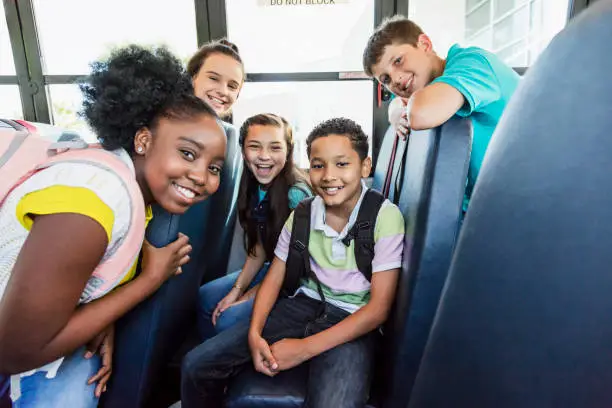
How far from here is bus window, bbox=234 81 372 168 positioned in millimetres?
2479

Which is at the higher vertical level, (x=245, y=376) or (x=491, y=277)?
(x=491, y=277)

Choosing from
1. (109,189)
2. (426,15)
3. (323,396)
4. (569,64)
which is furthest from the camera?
(426,15)

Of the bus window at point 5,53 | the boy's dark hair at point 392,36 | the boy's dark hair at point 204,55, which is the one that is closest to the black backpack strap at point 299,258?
the boy's dark hair at point 392,36

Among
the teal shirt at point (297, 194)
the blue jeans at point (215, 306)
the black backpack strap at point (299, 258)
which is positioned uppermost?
the teal shirt at point (297, 194)

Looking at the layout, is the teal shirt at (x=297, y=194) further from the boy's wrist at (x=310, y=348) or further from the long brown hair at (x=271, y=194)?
the boy's wrist at (x=310, y=348)

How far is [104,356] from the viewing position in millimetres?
844

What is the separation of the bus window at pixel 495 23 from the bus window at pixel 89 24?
5.14ft

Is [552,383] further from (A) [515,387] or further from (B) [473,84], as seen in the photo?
(B) [473,84]

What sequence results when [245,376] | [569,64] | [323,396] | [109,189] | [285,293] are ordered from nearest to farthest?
1. [569,64]
2. [109,189]
3. [323,396]
4. [245,376]
5. [285,293]

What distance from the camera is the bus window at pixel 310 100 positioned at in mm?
2479

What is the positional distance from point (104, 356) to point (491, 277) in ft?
2.77

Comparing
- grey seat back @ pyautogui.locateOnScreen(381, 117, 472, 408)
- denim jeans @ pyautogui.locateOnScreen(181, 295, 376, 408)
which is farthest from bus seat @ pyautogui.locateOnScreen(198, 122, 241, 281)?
grey seat back @ pyautogui.locateOnScreen(381, 117, 472, 408)

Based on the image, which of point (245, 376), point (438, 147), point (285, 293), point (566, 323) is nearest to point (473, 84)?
point (438, 147)

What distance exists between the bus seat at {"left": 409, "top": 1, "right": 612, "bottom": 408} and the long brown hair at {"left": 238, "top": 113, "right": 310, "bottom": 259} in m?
0.91
